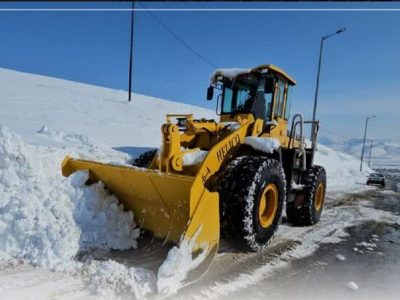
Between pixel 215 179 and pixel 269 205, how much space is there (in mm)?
978


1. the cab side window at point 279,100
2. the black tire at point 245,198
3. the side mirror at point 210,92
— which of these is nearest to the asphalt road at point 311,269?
the black tire at point 245,198

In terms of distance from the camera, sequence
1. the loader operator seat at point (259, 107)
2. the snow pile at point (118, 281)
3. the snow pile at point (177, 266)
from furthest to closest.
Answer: the loader operator seat at point (259, 107) < the snow pile at point (177, 266) < the snow pile at point (118, 281)

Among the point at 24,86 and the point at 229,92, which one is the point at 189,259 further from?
the point at 24,86

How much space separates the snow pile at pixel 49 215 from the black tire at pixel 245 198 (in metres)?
1.18

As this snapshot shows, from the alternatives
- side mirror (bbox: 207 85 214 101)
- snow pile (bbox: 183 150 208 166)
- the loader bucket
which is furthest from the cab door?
the loader bucket

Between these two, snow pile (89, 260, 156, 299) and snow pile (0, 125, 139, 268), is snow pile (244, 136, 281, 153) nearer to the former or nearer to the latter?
snow pile (0, 125, 139, 268)

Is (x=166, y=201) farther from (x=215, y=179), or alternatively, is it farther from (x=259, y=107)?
(x=259, y=107)

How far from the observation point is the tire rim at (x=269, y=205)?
4949mm

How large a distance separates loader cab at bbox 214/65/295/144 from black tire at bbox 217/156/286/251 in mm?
1322

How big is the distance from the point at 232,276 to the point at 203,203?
84 centimetres

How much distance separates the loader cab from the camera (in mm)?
6203

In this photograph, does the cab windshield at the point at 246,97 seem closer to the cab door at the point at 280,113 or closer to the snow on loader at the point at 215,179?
the snow on loader at the point at 215,179

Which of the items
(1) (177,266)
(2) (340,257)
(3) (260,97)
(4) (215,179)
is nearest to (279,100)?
(3) (260,97)

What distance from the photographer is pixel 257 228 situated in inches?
185
